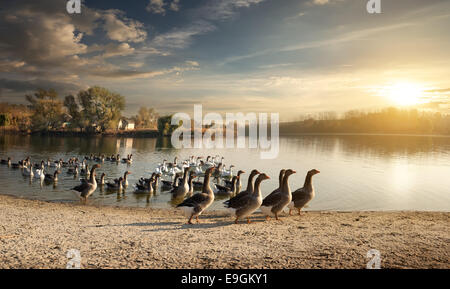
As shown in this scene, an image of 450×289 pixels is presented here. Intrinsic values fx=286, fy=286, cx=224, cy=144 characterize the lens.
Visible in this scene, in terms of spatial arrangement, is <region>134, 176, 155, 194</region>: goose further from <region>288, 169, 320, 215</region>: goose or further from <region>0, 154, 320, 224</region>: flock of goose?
<region>288, 169, 320, 215</region>: goose

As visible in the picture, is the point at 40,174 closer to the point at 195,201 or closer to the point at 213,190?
the point at 213,190

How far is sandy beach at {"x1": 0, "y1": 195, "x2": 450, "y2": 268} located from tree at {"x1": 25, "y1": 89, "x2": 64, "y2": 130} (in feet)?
344

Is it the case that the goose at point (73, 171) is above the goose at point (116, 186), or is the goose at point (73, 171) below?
above

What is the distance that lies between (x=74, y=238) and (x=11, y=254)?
1808mm

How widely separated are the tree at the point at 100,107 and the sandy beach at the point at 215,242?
97.6 m

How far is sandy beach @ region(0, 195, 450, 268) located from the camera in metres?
7.66

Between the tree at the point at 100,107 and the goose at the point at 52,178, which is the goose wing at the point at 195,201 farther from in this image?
the tree at the point at 100,107

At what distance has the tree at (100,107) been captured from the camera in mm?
103375

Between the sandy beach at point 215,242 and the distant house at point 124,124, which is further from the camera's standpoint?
the distant house at point 124,124

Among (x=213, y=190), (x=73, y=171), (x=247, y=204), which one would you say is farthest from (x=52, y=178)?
(x=247, y=204)

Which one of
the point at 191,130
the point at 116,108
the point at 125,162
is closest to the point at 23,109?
the point at 116,108

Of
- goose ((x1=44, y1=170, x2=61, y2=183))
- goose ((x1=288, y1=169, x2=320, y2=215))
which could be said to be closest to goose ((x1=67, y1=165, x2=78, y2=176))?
goose ((x1=44, y1=170, x2=61, y2=183))

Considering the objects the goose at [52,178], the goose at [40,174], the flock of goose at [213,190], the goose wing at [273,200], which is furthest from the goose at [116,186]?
the goose wing at [273,200]
